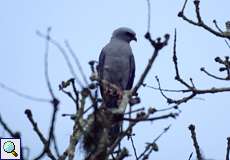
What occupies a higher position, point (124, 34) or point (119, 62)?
point (124, 34)

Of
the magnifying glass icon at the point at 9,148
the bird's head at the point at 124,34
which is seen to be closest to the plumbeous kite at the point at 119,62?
the bird's head at the point at 124,34

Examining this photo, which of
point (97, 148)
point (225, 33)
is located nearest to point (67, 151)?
point (97, 148)

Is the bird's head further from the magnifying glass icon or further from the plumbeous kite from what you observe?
the magnifying glass icon

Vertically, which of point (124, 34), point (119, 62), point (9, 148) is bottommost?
point (9, 148)

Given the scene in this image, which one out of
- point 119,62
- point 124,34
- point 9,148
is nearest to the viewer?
point 9,148

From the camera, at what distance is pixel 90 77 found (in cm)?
287

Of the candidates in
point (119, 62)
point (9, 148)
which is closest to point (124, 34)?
point (119, 62)

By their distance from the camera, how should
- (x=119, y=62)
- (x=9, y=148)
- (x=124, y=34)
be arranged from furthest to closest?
1. (x=124, y=34)
2. (x=119, y=62)
3. (x=9, y=148)

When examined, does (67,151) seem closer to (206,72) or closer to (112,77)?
(206,72)

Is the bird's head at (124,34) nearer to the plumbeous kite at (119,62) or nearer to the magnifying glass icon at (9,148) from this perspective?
the plumbeous kite at (119,62)

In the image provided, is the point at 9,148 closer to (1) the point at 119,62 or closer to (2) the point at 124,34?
(1) the point at 119,62

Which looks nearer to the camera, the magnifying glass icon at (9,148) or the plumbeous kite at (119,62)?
the magnifying glass icon at (9,148)

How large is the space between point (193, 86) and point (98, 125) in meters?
2.45

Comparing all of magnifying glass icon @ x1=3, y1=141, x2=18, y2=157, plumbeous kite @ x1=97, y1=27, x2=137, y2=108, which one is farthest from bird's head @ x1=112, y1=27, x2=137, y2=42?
magnifying glass icon @ x1=3, y1=141, x2=18, y2=157
